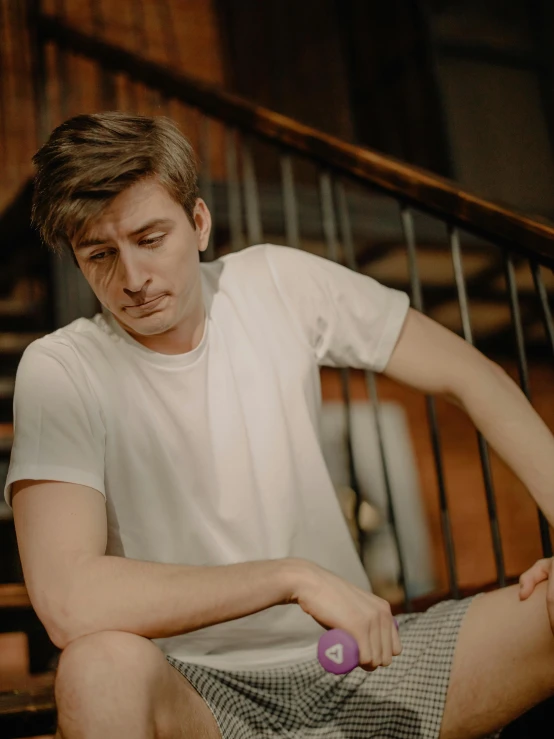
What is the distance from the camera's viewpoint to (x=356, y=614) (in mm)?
1072

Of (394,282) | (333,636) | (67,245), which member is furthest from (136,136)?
(394,282)

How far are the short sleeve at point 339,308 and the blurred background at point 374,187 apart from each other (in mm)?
230

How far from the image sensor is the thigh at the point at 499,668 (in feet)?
3.94

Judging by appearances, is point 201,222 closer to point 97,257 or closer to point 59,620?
point 97,257

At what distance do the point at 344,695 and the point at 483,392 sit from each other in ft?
1.98

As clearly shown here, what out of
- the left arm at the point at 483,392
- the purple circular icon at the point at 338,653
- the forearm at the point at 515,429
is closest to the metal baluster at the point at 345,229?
the left arm at the point at 483,392

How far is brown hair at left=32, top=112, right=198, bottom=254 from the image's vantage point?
50.1 inches

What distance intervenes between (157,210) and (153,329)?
21 centimetres

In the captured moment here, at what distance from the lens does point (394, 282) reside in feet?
11.5

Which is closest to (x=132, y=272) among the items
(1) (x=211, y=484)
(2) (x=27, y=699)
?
(1) (x=211, y=484)

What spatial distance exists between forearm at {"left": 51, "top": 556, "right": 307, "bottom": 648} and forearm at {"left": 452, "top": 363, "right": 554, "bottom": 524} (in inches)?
22.4

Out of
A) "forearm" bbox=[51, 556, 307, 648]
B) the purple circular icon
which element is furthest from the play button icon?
"forearm" bbox=[51, 556, 307, 648]

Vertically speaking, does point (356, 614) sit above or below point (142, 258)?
below

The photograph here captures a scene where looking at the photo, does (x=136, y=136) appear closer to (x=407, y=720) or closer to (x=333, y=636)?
(x=333, y=636)
